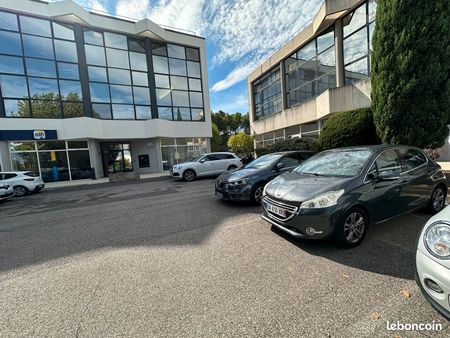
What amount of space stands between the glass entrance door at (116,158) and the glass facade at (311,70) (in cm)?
1512

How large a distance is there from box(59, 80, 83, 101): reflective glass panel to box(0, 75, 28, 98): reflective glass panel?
6.48ft

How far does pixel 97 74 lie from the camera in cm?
1623

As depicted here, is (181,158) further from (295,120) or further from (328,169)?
(328,169)

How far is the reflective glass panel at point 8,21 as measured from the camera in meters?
13.6

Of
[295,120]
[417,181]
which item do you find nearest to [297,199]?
[417,181]

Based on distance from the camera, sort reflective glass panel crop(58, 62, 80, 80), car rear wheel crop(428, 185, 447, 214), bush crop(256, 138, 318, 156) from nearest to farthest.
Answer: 1. car rear wheel crop(428, 185, 447, 214)
2. bush crop(256, 138, 318, 156)
3. reflective glass panel crop(58, 62, 80, 80)

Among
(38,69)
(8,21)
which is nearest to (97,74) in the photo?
(38,69)

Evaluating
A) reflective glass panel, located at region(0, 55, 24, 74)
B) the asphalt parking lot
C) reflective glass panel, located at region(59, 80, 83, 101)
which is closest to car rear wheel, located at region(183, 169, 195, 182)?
the asphalt parking lot

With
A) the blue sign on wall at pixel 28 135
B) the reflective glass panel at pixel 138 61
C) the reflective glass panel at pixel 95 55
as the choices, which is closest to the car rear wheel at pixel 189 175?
the blue sign on wall at pixel 28 135

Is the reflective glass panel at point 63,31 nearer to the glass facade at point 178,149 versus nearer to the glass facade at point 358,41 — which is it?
the glass facade at point 178,149

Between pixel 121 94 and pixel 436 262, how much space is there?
762 inches

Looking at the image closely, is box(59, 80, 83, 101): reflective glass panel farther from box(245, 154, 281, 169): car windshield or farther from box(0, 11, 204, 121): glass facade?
box(245, 154, 281, 169): car windshield

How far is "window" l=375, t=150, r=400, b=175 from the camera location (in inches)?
148

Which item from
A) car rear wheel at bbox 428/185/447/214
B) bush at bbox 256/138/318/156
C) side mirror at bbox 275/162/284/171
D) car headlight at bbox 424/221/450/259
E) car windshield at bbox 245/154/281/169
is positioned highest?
bush at bbox 256/138/318/156
